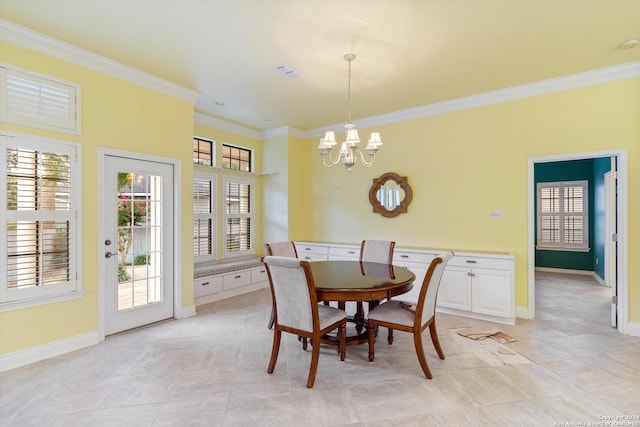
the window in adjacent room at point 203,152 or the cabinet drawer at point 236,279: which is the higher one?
the window in adjacent room at point 203,152

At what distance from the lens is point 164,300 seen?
12.5 feet

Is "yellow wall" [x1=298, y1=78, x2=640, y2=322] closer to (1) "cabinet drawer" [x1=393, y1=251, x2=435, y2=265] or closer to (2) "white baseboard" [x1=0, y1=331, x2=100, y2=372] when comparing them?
(1) "cabinet drawer" [x1=393, y1=251, x2=435, y2=265]

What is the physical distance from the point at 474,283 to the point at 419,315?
5.69 feet

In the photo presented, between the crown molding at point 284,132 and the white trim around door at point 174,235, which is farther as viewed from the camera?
the crown molding at point 284,132

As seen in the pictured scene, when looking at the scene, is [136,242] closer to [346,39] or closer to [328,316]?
[328,316]

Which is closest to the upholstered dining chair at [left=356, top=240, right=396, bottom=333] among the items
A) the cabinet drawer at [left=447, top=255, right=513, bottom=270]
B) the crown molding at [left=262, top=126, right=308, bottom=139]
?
the cabinet drawer at [left=447, top=255, right=513, bottom=270]

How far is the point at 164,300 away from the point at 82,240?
3.87 ft

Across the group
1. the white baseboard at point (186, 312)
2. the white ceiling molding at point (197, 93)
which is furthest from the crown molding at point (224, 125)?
the white baseboard at point (186, 312)

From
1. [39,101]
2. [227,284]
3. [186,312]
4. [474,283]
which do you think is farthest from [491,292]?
[39,101]

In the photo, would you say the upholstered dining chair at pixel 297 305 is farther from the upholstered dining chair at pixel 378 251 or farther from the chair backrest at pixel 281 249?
the upholstered dining chair at pixel 378 251

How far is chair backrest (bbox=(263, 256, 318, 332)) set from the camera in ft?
7.72

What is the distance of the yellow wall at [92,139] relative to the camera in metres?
2.71

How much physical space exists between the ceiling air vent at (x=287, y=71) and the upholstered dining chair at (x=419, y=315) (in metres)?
2.47

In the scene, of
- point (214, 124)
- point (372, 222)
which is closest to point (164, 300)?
point (214, 124)
